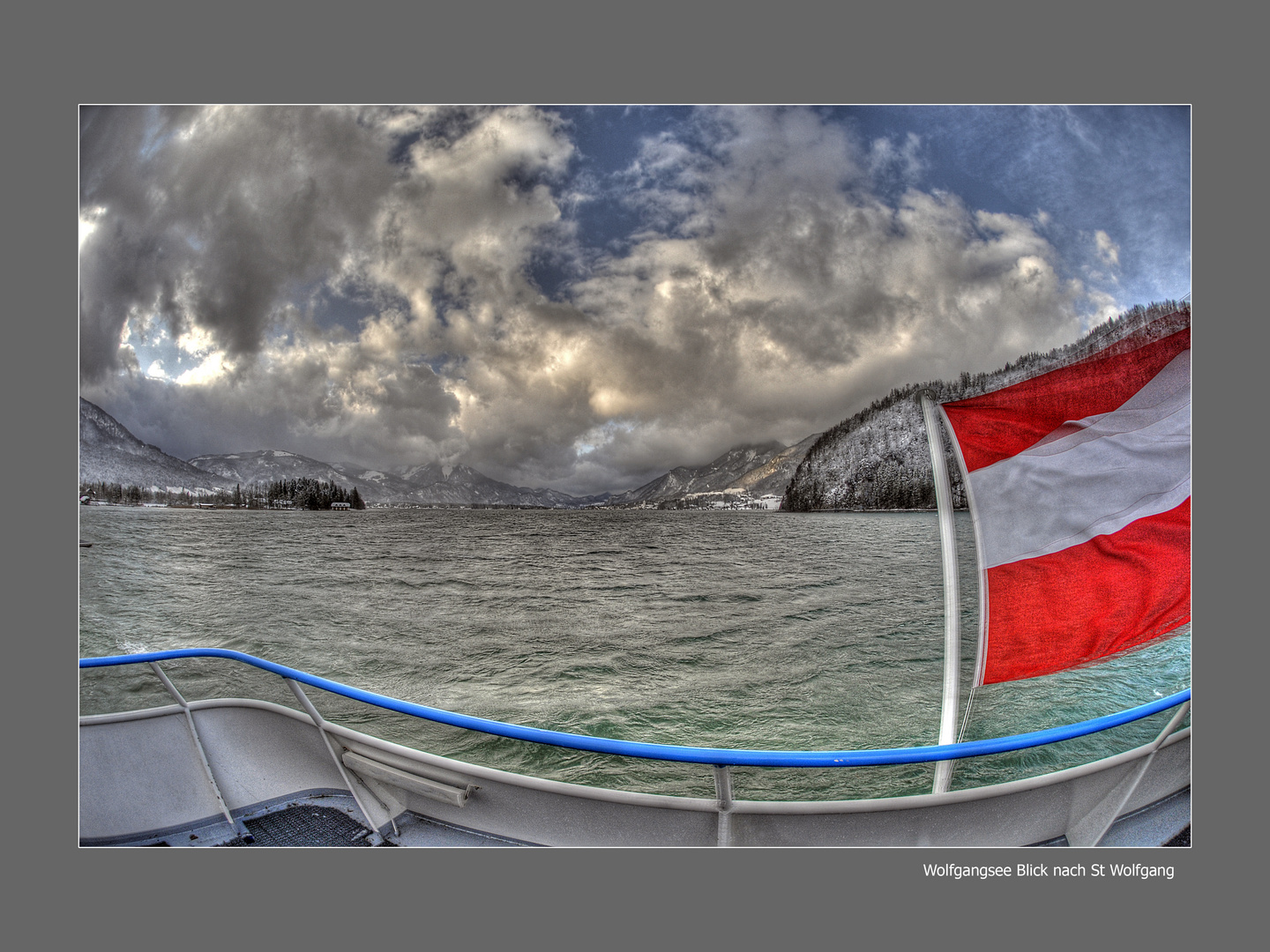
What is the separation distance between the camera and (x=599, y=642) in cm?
855

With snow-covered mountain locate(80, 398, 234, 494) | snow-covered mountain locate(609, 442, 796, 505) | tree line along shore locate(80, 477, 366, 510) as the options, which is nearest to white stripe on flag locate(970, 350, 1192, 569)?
snow-covered mountain locate(80, 398, 234, 494)

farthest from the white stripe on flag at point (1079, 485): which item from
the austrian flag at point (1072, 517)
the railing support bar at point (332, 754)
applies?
the railing support bar at point (332, 754)

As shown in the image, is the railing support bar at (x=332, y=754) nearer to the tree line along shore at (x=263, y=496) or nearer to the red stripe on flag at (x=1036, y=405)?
the red stripe on flag at (x=1036, y=405)

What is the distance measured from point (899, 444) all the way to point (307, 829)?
589 inches

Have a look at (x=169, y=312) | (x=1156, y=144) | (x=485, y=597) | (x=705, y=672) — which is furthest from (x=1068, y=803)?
(x=485, y=597)

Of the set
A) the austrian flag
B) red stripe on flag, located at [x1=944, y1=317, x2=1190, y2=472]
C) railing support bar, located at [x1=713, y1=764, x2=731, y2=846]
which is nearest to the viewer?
railing support bar, located at [x1=713, y1=764, x2=731, y2=846]

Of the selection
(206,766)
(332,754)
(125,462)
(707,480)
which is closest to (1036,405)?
(332,754)

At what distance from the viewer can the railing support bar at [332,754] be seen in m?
1.54

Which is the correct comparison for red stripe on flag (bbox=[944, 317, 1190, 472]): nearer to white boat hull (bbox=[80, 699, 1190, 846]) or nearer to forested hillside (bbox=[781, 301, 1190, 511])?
forested hillside (bbox=[781, 301, 1190, 511])

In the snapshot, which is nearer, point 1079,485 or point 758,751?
point 758,751

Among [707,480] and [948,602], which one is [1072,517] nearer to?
[948,602]

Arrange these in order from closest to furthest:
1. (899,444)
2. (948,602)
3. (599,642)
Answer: (948,602), (599,642), (899,444)

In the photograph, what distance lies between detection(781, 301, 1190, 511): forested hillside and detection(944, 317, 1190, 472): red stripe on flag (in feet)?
0.18

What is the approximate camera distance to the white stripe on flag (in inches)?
62.8
